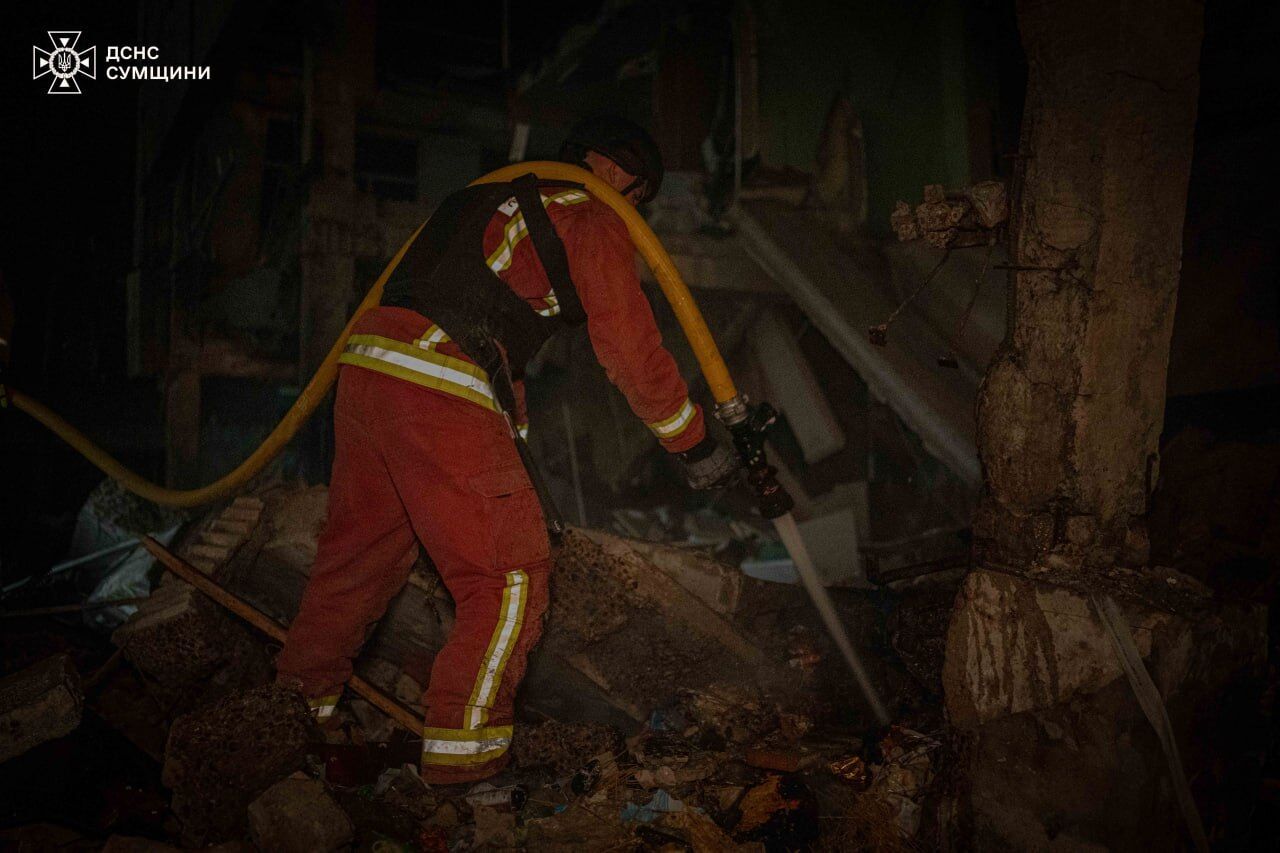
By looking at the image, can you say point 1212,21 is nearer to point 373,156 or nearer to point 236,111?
point 236,111

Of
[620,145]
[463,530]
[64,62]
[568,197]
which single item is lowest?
[463,530]

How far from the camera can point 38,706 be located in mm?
2445

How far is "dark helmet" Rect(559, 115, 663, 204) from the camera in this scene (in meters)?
2.92

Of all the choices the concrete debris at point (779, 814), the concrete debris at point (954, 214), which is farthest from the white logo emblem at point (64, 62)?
the concrete debris at point (779, 814)

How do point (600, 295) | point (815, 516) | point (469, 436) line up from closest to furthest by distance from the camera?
point (469, 436)
point (600, 295)
point (815, 516)

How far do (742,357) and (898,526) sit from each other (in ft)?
Answer: 5.41

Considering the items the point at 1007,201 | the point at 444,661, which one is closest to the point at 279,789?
the point at 444,661

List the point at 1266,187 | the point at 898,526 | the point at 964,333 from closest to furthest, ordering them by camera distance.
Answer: the point at 1266,187, the point at 964,333, the point at 898,526

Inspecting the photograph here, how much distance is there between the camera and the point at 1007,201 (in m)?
2.19

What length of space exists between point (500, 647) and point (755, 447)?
111 cm

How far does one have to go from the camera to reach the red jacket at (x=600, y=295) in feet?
8.30

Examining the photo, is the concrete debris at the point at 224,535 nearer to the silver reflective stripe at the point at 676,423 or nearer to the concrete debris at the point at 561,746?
the concrete debris at the point at 561,746

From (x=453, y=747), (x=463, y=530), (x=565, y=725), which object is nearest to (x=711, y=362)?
(x=463, y=530)

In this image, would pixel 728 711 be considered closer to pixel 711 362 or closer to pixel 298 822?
pixel 711 362
